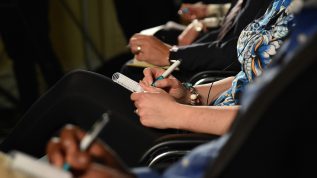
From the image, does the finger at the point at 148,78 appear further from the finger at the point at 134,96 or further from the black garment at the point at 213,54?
the black garment at the point at 213,54

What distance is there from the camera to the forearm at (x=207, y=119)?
1.29 m

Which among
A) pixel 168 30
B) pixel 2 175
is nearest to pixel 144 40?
pixel 168 30

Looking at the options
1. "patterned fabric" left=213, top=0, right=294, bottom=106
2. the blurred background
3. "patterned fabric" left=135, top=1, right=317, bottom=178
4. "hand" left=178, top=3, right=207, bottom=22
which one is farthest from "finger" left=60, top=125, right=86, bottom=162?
the blurred background

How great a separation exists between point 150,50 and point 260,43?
67 centimetres

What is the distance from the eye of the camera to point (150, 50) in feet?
6.62

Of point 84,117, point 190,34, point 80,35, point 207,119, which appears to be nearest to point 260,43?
point 207,119

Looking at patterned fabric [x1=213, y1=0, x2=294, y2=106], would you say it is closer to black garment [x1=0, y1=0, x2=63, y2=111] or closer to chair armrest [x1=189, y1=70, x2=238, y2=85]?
chair armrest [x1=189, y1=70, x2=238, y2=85]

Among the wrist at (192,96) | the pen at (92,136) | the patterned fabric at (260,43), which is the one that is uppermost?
the pen at (92,136)

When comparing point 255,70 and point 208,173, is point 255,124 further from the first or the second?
point 255,70

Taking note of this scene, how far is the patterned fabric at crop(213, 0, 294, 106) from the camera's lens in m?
1.36

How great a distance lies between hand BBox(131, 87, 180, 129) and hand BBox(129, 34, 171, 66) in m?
0.63

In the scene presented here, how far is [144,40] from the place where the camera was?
80.3 inches

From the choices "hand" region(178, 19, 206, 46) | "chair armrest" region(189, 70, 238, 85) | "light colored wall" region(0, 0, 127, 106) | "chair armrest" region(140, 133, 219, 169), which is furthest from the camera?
"light colored wall" region(0, 0, 127, 106)

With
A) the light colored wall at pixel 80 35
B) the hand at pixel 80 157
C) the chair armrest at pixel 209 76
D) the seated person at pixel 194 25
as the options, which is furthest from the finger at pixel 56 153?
the light colored wall at pixel 80 35
